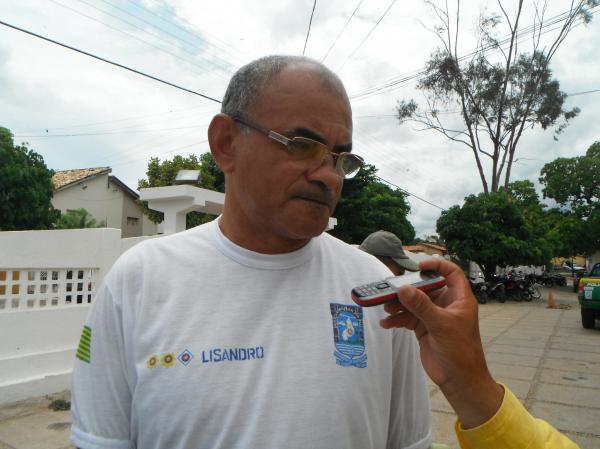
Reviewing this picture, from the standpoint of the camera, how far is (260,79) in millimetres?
1269

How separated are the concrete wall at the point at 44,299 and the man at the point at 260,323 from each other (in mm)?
4273

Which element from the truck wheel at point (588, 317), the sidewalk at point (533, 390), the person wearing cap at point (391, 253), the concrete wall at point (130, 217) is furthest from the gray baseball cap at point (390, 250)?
the concrete wall at point (130, 217)

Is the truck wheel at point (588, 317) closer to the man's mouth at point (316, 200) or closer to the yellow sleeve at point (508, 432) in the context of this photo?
the yellow sleeve at point (508, 432)

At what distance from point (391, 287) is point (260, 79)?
25.5 inches

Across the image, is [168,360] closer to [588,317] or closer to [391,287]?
[391,287]

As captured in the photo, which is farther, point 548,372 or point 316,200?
point 548,372

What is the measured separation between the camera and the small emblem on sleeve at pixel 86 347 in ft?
3.76

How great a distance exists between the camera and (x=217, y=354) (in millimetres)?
1109

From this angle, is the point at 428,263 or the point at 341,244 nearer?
the point at 428,263

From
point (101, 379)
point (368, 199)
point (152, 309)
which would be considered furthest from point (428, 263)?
point (368, 199)

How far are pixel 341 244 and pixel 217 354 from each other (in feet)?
1.76

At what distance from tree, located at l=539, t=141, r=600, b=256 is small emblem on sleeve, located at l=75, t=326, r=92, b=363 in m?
34.3

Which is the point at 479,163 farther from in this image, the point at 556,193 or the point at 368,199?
the point at 556,193

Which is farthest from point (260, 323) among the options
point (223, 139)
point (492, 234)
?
point (492, 234)
